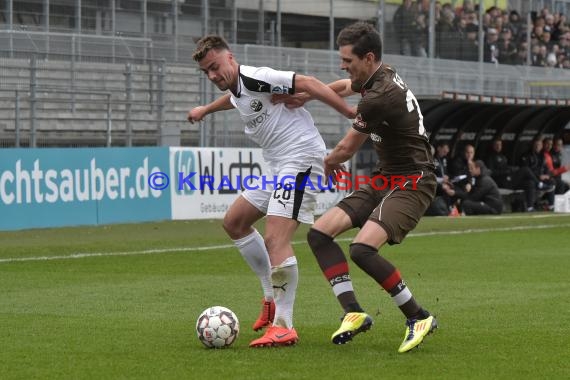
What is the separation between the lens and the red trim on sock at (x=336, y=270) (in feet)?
26.5

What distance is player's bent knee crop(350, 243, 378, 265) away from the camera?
307 inches

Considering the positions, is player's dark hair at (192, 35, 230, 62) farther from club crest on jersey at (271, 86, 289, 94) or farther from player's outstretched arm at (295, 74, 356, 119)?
player's outstretched arm at (295, 74, 356, 119)

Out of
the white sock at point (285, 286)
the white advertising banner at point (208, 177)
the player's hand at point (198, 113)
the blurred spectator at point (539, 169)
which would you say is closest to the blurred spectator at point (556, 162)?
the blurred spectator at point (539, 169)

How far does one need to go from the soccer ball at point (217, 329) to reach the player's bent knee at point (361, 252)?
953mm

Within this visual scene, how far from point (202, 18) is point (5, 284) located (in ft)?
51.3

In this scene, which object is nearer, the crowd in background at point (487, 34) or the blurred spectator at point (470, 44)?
the crowd in background at point (487, 34)

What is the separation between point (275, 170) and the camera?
887 cm

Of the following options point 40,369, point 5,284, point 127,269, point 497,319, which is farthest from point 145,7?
point 40,369

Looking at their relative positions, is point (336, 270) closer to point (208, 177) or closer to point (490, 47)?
point (208, 177)

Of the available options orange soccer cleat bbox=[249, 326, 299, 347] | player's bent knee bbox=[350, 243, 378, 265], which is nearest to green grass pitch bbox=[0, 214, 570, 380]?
orange soccer cleat bbox=[249, 326, 299, 347]

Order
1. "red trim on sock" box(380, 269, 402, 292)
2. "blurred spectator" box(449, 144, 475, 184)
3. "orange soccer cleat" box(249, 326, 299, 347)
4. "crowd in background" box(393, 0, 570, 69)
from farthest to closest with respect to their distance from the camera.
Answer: "crowd in background" box(393, 0, 570, 69)
"blurred spectator" box(449, 144, 475, 184)
"orange soccer cleat" box(249, 326, 299, 347)
"red trim on sock" box(380, 269, 402, 292)

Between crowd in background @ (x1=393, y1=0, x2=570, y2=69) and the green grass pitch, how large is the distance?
13508 millimetres

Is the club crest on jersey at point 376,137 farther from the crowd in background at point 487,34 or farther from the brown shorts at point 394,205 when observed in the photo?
the crowd in background at point 487,34

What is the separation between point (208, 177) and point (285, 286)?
14.9 metres
